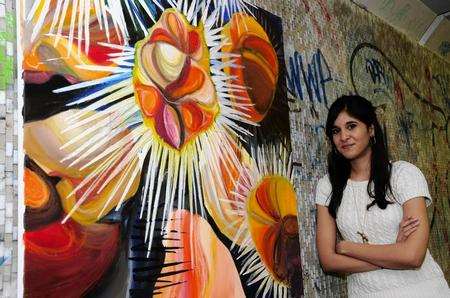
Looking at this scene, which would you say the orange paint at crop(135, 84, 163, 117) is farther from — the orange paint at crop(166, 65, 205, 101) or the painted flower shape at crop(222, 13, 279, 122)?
the painted flower shape at crop(222, 13, 279, 122)

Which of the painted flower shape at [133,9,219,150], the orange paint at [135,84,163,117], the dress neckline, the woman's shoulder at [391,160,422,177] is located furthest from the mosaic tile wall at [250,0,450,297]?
the orange paint at [135,84,163,117]

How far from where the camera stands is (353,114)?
1.61m

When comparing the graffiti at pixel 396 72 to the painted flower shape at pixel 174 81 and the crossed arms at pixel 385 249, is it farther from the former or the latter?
the painted flower shape at pixel 174 81

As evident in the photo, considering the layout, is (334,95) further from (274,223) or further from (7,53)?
(7,53)

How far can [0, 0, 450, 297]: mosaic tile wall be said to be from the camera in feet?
2.85

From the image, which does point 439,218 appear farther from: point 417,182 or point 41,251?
point 41,251

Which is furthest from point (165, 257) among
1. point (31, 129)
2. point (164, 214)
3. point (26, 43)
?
point (26, 43)

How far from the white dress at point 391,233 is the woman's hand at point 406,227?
0.03m

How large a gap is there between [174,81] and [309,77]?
0.69 meters

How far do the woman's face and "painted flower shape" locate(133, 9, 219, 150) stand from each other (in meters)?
0.53

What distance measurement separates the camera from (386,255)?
1.42 meters

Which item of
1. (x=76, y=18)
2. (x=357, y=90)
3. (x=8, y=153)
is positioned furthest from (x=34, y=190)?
(x=357, y=90)

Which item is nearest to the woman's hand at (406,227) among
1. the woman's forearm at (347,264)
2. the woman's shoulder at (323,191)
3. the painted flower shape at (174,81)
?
the woman's forearm at (347,264)

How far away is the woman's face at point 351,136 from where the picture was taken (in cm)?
160
